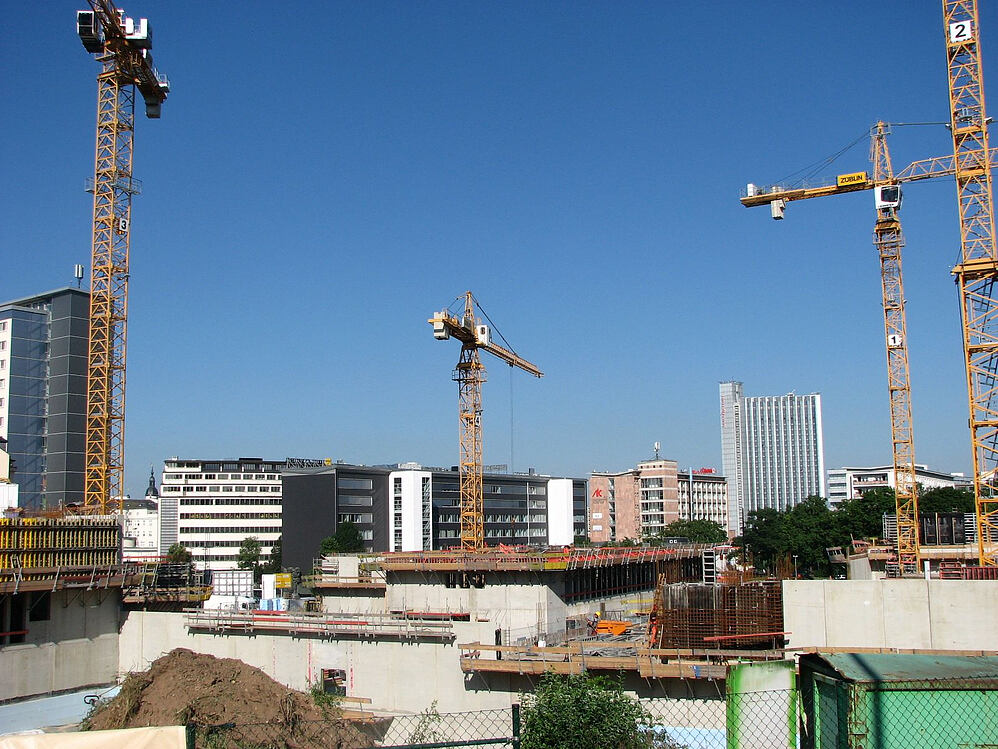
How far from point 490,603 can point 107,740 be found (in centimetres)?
3200

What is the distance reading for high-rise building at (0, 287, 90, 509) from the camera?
82.1 metres

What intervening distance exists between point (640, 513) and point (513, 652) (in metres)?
108

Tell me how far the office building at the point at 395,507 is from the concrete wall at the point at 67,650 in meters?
55.6

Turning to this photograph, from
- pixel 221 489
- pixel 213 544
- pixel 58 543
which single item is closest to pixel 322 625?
pixel 58 543

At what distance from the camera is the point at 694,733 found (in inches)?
739

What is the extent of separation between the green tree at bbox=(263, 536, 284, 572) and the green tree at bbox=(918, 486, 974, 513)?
211 feet

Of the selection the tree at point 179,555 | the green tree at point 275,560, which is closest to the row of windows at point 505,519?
the green tree at point 275,560

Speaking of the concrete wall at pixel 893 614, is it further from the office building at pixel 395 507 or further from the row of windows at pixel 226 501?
the row of windows at pixel 226 501

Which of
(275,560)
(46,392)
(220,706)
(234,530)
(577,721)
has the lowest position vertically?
(275,560)

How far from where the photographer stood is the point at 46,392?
85.3 m

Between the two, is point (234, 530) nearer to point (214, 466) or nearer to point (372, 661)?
point (214, 466)

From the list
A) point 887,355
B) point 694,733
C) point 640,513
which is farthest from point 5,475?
point 640,513

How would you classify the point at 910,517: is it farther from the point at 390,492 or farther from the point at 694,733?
the point at 390,492

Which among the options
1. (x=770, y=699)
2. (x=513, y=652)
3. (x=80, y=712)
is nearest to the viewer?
(x=770, y=699)
